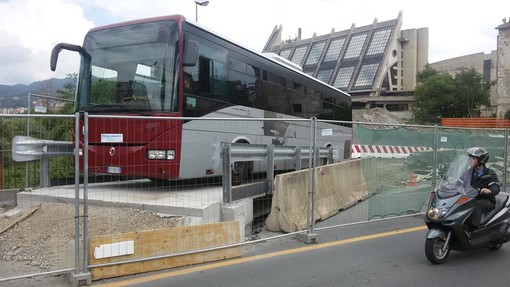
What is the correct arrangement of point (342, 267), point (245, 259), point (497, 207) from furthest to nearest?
point (497, 207), point (245, 259), point (342, 267)

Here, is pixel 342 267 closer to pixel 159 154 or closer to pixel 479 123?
pixel 159 154

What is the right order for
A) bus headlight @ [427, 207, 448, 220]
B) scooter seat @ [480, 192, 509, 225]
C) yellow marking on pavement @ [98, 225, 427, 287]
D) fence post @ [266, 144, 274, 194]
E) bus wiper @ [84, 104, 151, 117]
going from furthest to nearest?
fence post @ [266, 144, 274, 194] → bus wiper @ [84, 104, 151, 117] → scooter seat @ [480, 192, 509, 225] → bus headlight @ [427, 207, 448, 220] → yellow marking on pavement @ [98, 225, 427, 287]

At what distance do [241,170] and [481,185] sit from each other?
4152 millimetres

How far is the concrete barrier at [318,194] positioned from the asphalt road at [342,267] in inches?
26.3

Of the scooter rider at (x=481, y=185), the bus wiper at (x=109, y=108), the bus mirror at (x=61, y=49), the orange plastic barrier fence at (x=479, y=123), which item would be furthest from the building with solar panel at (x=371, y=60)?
the scooter rider at (x=481, y=185)

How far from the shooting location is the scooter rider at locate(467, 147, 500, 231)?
5.58 metres

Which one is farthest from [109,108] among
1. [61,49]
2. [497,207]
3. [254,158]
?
[497,207]

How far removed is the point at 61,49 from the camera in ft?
25.8

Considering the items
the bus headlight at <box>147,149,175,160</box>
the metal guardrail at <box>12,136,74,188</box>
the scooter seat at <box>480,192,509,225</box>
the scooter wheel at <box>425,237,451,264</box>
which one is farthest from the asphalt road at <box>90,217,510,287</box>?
the metal guardrail at <box>12,136,74,188</box>

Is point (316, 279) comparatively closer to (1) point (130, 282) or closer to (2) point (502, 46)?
(1) point (130, 282)

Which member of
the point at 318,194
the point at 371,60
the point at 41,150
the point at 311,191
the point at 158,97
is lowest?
the point at 318,194

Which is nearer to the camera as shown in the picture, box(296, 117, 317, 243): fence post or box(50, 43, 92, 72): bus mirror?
box(296, 117, 317, 243): fence post

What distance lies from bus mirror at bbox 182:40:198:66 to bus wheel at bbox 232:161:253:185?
6.69 feet

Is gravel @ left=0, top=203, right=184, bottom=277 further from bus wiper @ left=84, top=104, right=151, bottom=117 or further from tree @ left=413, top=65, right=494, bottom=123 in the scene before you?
tree @ left=413, top=65, right=494, bottom=123
